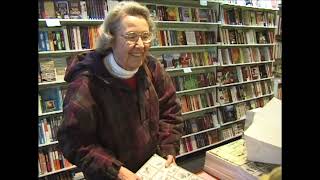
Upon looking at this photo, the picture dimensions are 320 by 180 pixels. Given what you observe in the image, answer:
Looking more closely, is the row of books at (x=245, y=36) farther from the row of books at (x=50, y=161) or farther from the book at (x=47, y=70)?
the row of books at (x=50, y=161)

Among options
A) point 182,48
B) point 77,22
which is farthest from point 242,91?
point 77,22

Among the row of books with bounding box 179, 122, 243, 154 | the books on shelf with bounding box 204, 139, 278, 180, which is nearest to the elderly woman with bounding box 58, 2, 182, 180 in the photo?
the books on shelf with bounding box 204, 139, 278, 180

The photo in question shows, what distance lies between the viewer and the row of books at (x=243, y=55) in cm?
464

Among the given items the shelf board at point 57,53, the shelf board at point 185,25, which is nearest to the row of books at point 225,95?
the shelf board at point 185,25

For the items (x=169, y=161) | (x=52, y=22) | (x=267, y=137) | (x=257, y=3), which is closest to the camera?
(x=267, y=137)

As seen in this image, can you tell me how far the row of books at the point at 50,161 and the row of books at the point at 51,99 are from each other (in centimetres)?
40

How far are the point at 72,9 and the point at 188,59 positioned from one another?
1.69 m

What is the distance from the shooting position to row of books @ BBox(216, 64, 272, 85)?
4645 mm

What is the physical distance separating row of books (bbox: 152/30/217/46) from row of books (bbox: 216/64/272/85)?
506mm

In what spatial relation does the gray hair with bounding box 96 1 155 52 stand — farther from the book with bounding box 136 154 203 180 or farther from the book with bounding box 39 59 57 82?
the book with bounding box 39 59 57 82

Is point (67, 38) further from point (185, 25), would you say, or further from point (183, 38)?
point (185, 25)

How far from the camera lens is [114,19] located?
4.67 feet
